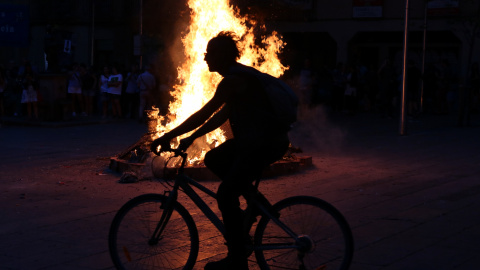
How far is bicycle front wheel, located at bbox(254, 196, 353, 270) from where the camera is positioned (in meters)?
4.94

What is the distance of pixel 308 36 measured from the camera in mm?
36250

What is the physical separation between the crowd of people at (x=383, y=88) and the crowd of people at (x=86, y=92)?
5158mm

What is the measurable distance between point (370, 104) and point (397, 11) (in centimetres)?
862

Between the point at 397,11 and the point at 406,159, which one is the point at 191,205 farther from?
the point at 397,11

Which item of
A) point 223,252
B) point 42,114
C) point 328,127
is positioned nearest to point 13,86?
point 42,114

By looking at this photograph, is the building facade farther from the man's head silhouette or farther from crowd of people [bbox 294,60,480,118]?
the man's head silhouette

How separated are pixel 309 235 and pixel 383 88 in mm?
18494

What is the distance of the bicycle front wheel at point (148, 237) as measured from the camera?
204 inches

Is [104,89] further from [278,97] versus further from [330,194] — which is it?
[278,97]

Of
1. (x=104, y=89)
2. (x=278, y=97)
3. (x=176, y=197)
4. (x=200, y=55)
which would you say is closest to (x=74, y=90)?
(x=104, y=89)

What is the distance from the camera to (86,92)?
23.7 metres

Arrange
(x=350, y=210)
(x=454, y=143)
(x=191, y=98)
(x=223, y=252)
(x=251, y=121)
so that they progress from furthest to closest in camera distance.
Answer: (x=454, y=143) → (x=191, y=98) → (x=350, y=210) → (x=223, y=252) → (x=251, y=121)

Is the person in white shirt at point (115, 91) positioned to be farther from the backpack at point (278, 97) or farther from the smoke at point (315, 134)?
the backpack at point (278, 97)

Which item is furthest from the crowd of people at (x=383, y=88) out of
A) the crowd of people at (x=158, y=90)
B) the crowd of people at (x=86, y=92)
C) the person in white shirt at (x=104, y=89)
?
the person in white shirt at (x=104, y=89)
